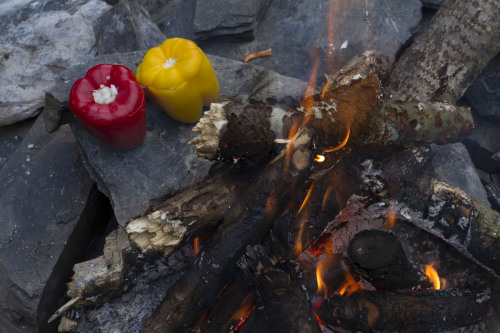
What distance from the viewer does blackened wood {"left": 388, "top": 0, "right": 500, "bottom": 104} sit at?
3047 mm

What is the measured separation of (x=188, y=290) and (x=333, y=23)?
2.79 m

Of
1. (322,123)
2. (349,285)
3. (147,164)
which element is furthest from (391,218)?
(147,164)

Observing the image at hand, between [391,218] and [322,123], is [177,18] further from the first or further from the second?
[391,218]

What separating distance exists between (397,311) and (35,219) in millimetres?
2313

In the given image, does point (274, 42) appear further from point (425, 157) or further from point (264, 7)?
point (425, 157)

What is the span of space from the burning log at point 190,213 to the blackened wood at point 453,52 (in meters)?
1.49

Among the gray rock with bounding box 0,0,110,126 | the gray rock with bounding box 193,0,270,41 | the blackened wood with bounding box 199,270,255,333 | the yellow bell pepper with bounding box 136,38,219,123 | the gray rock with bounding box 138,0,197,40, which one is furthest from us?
the gray rock with bounding box 138,0,197,40

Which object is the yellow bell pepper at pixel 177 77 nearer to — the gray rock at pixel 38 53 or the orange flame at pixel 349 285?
the gray rock at pixel 38 53

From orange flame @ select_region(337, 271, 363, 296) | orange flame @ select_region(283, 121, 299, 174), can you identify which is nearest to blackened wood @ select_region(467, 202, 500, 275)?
orange flame @ select_region(337, 271, 363, 296)

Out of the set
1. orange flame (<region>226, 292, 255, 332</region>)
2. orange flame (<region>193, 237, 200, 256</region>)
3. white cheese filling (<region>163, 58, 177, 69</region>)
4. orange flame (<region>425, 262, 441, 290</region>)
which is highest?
white cheese filling (<region>163, 58, 177, 69</region>)

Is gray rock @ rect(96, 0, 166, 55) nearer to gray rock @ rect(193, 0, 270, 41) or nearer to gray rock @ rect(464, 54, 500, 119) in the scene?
gray rock @ rect(193, 0, 270, 41)

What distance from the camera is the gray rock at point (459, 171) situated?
10.4ft

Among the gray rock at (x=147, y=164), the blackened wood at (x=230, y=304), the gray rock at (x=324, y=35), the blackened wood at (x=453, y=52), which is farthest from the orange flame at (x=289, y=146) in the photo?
the gray rock at (x=324, y=35)

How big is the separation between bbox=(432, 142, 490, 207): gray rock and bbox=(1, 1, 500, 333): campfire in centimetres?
64
